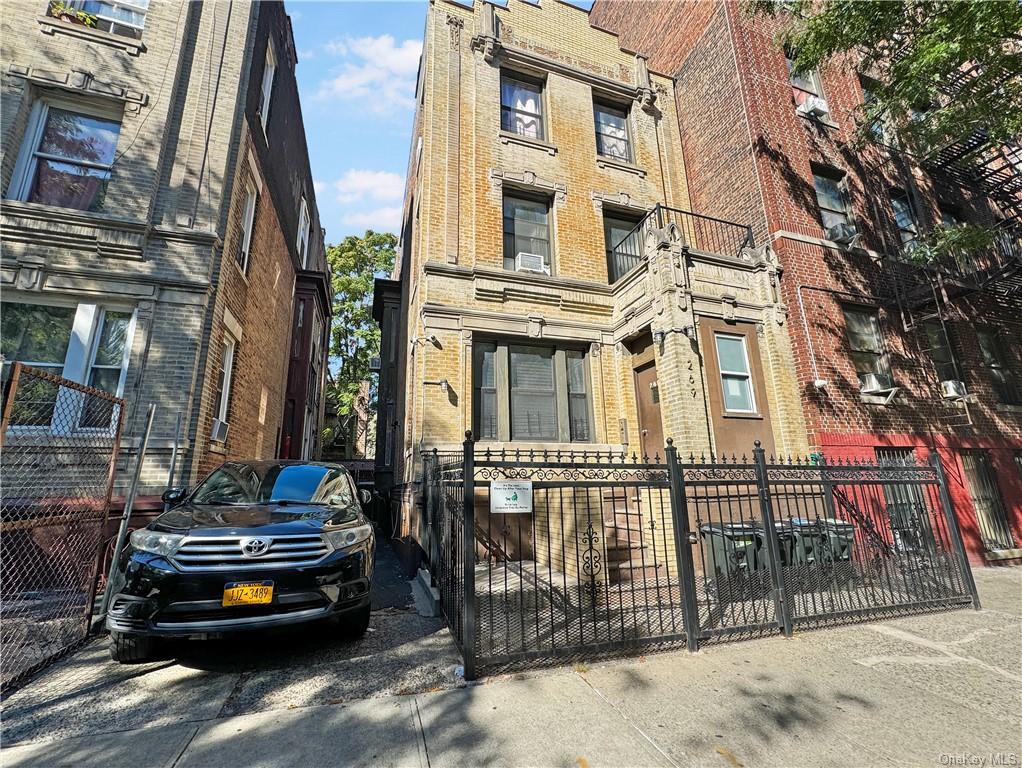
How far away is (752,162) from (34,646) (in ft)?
46.8

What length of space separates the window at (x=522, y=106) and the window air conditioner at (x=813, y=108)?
22.1 feet

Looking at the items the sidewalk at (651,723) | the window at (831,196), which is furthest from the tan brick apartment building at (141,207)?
the window at (831,196)

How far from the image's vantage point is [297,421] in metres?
16.4

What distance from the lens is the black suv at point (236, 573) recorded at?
3.47 metres

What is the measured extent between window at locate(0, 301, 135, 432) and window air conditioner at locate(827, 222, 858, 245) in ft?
46.8

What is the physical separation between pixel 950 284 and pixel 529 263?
1036 centimetres

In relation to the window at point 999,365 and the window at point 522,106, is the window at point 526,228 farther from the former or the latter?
the window at point 999,365

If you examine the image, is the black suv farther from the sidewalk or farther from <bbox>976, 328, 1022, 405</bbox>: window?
<bbox>976, 328, 1022, 405</bbox>: window

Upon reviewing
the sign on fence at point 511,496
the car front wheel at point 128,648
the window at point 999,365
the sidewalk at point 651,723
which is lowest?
the sidewalk at point 651,723

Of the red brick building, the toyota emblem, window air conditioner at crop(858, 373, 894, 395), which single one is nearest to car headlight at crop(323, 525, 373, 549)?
the toyota emblem

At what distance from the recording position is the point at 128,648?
148 inches

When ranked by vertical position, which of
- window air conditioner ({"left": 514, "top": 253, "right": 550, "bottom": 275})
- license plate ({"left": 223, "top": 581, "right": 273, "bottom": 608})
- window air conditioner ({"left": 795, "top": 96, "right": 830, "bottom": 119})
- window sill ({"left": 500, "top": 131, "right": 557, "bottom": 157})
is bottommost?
license plate ({"left": 223, "top": 581, "right": 273, "bottom": 608})

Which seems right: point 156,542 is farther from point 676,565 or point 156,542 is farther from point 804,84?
point 804,84

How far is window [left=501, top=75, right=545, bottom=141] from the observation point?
11.0 meters
